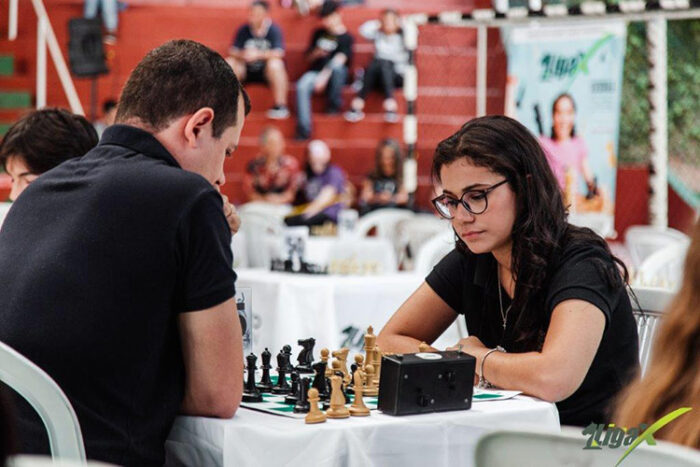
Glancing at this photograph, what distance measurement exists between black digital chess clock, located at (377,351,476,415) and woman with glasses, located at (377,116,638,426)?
0.34 meters

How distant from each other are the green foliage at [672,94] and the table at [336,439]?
12.2 meters

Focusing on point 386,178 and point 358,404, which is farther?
point 386,178

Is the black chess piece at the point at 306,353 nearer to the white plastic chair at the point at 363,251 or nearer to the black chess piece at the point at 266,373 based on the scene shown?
the black chess piece at the point at 266,373

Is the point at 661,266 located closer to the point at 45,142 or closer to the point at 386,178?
the point at 45,142

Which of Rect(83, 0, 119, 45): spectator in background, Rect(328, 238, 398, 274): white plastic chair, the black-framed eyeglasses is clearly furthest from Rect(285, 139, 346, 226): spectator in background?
the black-framed eyeglasses

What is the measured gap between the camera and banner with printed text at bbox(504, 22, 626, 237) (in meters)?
8.08

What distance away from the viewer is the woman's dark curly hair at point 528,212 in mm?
2594

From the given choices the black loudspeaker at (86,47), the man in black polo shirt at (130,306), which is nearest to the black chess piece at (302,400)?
the man in black polo shirt at (130,306)

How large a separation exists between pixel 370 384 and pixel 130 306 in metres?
0.56

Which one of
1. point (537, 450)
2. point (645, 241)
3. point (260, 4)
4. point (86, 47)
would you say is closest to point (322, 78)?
point (260, 4)

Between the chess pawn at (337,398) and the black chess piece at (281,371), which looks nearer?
the chess pawn at (337,398)

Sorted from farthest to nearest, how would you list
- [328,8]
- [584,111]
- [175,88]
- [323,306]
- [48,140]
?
[328,8] < [584,111] < [323,306] < [48,140] < [175,88]

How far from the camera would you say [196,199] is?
199 cm

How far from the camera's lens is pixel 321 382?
218 centimetres
